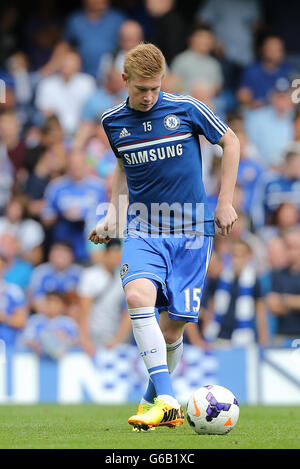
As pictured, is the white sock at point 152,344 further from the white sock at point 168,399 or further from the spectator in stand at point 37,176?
the spectator in stand at point 37,176

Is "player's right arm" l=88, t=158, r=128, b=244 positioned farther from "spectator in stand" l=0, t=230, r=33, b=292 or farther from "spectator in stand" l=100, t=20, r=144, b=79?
"spectator in stand" l=100, t=20, r=144, b=79

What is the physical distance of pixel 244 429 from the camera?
22.6ft

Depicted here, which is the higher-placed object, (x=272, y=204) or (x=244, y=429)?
(x=272, y=204)

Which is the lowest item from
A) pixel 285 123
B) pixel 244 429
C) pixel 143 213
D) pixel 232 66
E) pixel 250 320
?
pixel 244 429

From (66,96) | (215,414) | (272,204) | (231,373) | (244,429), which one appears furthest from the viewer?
(66,96)

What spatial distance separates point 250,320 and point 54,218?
11.1 ft

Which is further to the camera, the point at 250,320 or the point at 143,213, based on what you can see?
the point at 250,320

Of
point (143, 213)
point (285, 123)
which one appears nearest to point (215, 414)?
point (143, 213)

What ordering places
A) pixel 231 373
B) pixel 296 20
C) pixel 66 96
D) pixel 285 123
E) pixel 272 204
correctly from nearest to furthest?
pixel 231 373 < pixel 272 204 < pixel 285 123 < pixel 66 96 < pixel 296 20

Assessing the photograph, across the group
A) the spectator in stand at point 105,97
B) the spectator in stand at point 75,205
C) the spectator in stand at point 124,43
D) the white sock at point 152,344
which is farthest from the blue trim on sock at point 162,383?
the spectator in stand at point 124,43

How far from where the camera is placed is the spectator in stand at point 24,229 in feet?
44.9

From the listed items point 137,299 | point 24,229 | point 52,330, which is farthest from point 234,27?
point 137,299

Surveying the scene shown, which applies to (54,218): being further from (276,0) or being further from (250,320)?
(276,0)

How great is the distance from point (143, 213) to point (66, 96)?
902 cm
